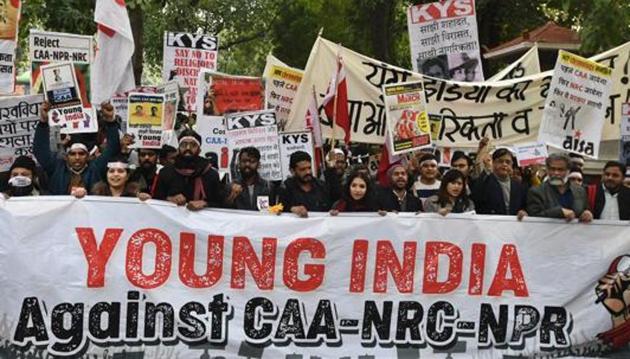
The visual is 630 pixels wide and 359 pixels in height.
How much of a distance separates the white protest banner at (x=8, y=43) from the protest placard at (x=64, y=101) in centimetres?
98

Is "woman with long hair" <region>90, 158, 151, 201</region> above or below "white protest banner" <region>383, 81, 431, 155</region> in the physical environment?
below

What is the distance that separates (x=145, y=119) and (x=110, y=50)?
31.3 inches

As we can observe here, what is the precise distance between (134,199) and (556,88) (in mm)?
4028

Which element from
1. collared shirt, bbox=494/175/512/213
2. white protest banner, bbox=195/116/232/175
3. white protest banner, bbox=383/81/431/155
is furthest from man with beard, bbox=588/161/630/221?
white protest banner, bbox=195/116/232/175

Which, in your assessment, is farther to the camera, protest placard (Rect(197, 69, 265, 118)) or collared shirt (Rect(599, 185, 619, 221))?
protest placard (Rect(197, 69, 265, 118))

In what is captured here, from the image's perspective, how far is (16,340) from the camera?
7387 mm

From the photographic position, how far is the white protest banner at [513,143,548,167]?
10703 millimetres

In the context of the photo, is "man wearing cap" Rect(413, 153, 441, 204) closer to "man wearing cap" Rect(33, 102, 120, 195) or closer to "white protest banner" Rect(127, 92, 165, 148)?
"white protest banner" Rect(127, 92, 165, 148)

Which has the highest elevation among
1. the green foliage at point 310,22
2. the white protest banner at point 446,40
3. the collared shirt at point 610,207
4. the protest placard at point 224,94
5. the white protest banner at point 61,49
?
the green foliage at point 310,22

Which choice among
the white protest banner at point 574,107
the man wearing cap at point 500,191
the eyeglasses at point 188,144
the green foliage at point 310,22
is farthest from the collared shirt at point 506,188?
the green foliage at point 310,22

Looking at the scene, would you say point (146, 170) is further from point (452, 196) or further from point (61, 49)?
point (452, 196)

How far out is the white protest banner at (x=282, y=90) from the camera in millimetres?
11586

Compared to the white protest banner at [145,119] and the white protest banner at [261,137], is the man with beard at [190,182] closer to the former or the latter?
the white protest banner at [145,119]

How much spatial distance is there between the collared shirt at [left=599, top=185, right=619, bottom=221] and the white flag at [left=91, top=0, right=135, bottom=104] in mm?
4559
